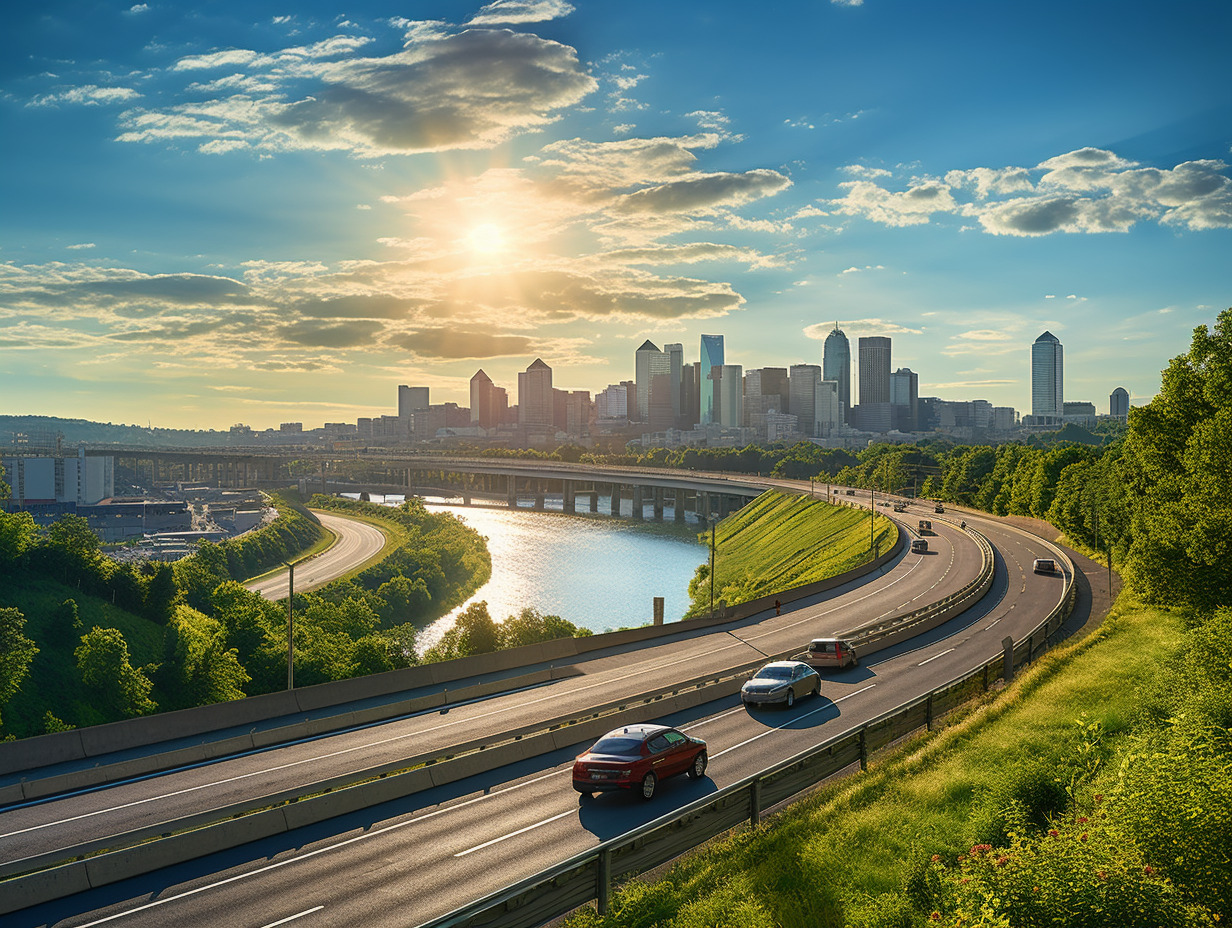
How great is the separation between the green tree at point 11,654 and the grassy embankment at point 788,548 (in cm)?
5270

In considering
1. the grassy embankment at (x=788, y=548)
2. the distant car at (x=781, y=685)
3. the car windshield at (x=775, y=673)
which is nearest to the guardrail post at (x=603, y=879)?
the distant car at (x=781, y=685)

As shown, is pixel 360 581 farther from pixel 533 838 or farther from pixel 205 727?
pixel 533 838

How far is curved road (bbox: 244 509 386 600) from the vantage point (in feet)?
332

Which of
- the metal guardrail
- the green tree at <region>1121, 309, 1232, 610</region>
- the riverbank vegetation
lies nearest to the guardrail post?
the metal guardrail

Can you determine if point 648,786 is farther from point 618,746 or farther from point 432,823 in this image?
point 432,823

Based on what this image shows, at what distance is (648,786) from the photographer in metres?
19.6

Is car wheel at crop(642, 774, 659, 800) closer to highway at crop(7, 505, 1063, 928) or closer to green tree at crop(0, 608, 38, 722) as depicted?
highway at crop(7, 505, 1063, 928)

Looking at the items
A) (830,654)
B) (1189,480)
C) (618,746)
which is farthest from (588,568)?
(618,746)

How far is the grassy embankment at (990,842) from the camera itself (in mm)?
8594

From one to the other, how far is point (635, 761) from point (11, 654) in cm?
4104

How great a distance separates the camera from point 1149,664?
28641mm

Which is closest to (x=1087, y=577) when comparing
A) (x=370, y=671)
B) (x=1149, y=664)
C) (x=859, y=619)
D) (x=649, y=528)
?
(x=859, y=619)

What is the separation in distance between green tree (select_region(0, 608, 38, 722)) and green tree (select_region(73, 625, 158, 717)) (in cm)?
271

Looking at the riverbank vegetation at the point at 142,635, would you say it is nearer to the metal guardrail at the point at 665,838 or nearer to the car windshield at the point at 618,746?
the car windshield at the point at 618,746
